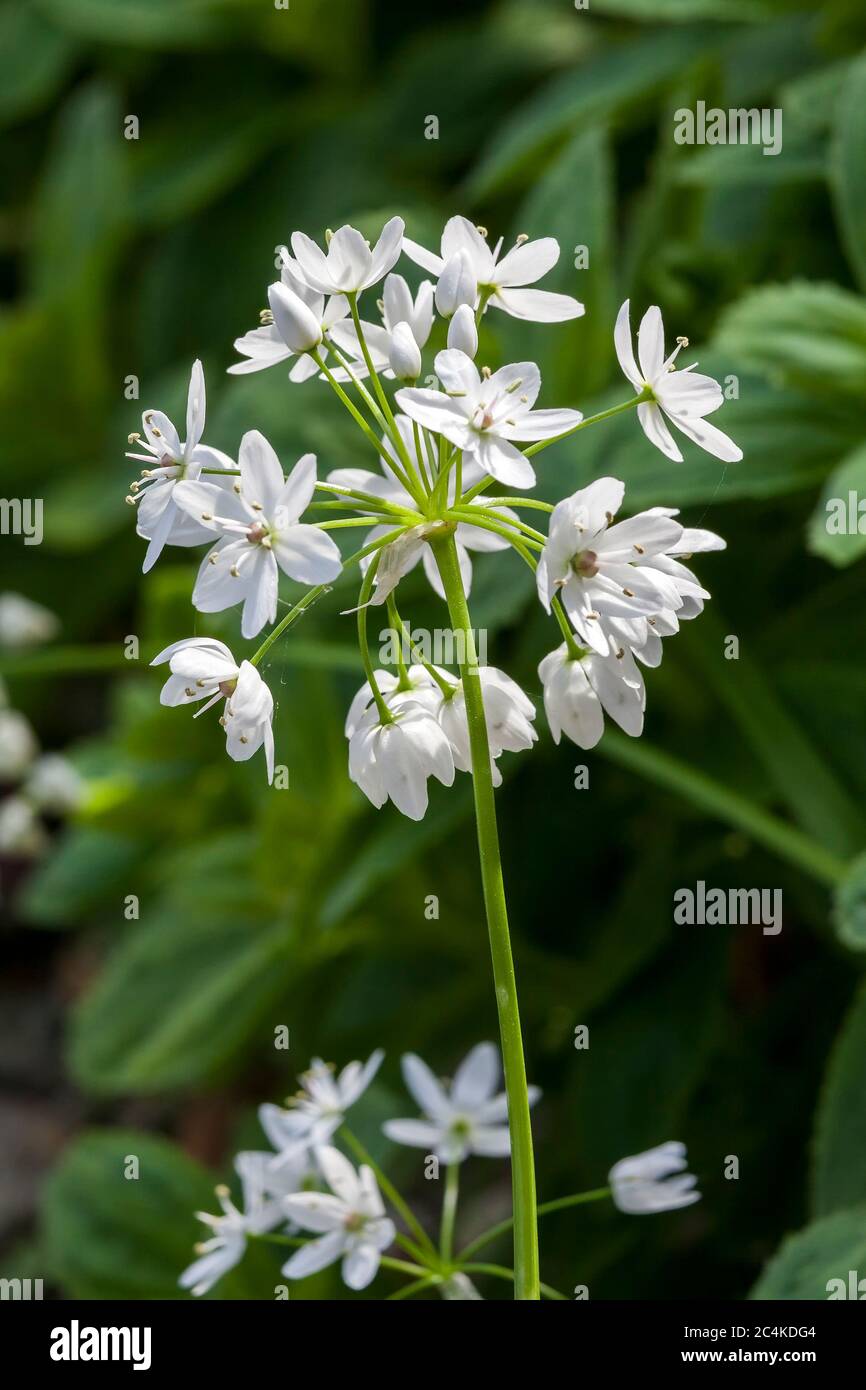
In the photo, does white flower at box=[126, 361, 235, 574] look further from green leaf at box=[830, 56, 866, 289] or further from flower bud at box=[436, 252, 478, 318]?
green leaf at box=[830, 56, 866, 289]

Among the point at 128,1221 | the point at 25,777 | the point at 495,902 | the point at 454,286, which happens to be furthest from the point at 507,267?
the point at 25,777

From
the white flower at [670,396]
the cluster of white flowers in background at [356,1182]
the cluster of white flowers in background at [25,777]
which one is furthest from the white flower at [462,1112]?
the cluster of white flowers in background at [25,777]

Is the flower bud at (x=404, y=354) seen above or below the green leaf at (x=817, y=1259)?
above

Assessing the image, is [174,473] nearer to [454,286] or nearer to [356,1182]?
[454,286]

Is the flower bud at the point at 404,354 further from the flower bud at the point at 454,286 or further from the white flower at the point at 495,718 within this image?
the white flower at the point at 495,718

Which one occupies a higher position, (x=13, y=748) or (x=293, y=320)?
(x=13, y=748)
